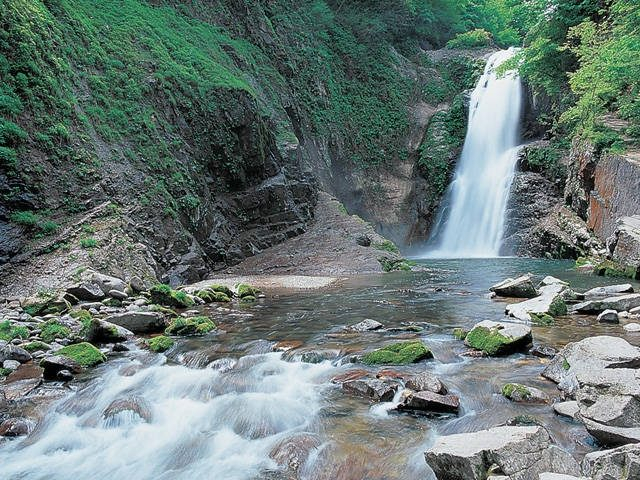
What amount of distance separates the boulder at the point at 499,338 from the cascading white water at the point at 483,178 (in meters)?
20.4

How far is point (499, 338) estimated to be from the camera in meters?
7.09

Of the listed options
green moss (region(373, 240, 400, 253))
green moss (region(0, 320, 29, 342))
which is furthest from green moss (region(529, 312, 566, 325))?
green moss (region(373, 240, 400, 253))

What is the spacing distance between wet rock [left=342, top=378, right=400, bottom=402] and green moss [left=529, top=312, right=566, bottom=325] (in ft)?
13.8

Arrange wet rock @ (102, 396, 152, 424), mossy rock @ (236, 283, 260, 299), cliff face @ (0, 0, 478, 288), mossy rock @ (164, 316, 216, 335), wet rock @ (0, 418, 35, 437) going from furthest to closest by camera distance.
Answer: mossy rock @ (236, 283, 260, 299), cliff face @ (0, 0, 478, 288), mossy rock @ (164, 316, 216, 335), wet rock @ (102, 396, 152, 424), wet rock @ (0, 418, 35, 437)

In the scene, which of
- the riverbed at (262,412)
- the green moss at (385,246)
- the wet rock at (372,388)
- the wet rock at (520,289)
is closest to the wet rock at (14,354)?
the riverbed at (262,412)

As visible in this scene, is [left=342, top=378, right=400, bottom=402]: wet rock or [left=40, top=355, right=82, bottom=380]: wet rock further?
[left=40, top=355, right=82, bottom=380]: wet rock

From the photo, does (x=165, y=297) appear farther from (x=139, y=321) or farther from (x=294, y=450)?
(x=294, y=450)

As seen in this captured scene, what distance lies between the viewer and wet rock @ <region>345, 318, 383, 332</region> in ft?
30.1

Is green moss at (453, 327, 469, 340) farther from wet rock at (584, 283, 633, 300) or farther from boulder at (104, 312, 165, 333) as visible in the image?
boulder at (104, 312, 165, 333)

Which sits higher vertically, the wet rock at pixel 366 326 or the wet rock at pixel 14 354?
the wet rock at pixel 14 354

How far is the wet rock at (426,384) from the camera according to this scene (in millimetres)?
5656

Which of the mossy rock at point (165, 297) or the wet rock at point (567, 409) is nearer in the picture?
the wet rock at point (567, 409)

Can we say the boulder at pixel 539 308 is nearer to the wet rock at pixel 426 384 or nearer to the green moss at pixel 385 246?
the wet rock at pixel 426 384

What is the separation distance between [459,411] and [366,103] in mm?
34420
